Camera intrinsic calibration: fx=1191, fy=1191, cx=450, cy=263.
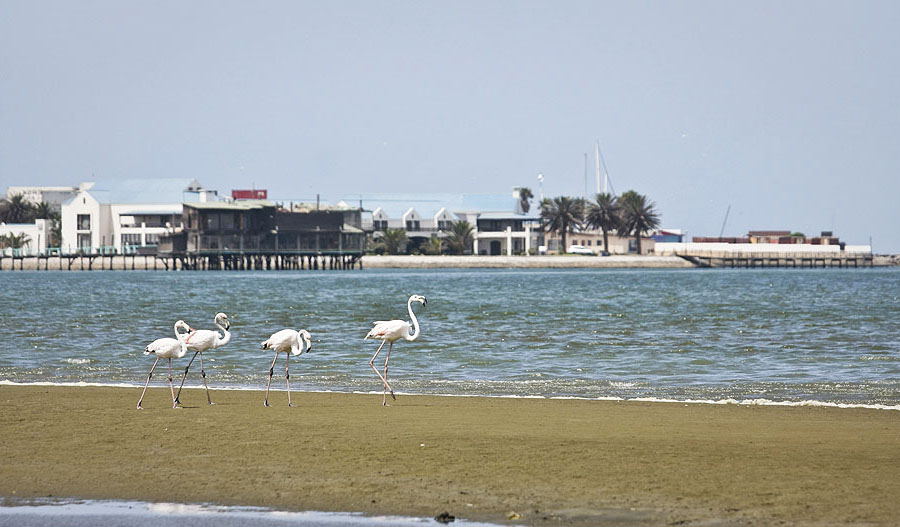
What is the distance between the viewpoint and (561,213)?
623 feet

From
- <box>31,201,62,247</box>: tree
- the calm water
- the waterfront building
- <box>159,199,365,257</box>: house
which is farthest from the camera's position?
<box>31,201,62,247</box>: tree

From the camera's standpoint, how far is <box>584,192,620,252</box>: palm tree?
7534 inches

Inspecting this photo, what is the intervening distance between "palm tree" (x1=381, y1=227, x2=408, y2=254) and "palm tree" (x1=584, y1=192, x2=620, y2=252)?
109 ft

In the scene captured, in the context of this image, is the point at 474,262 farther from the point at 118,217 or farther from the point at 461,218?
the point at 118,217

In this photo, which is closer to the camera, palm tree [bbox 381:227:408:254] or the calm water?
the calm water

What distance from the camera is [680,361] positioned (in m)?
27.6

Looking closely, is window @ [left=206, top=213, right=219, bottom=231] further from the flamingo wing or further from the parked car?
the flamingo wing

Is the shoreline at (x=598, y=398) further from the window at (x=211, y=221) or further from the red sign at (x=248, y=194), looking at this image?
the red sign at (x=248, y=194)

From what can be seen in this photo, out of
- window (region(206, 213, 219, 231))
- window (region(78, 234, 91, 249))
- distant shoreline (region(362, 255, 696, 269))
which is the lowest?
distant shoreline (region(362, 255, 696, 269))

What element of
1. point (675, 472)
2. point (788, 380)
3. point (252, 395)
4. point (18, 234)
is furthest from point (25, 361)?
point (18, 234)

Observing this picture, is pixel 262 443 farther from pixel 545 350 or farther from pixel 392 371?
pixel 545 350

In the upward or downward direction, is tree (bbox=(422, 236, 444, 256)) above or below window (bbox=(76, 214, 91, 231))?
below

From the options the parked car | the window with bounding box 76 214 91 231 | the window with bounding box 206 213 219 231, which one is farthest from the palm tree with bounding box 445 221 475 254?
the window with bounding box 76 214 91 231

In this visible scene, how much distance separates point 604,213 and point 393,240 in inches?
1471
